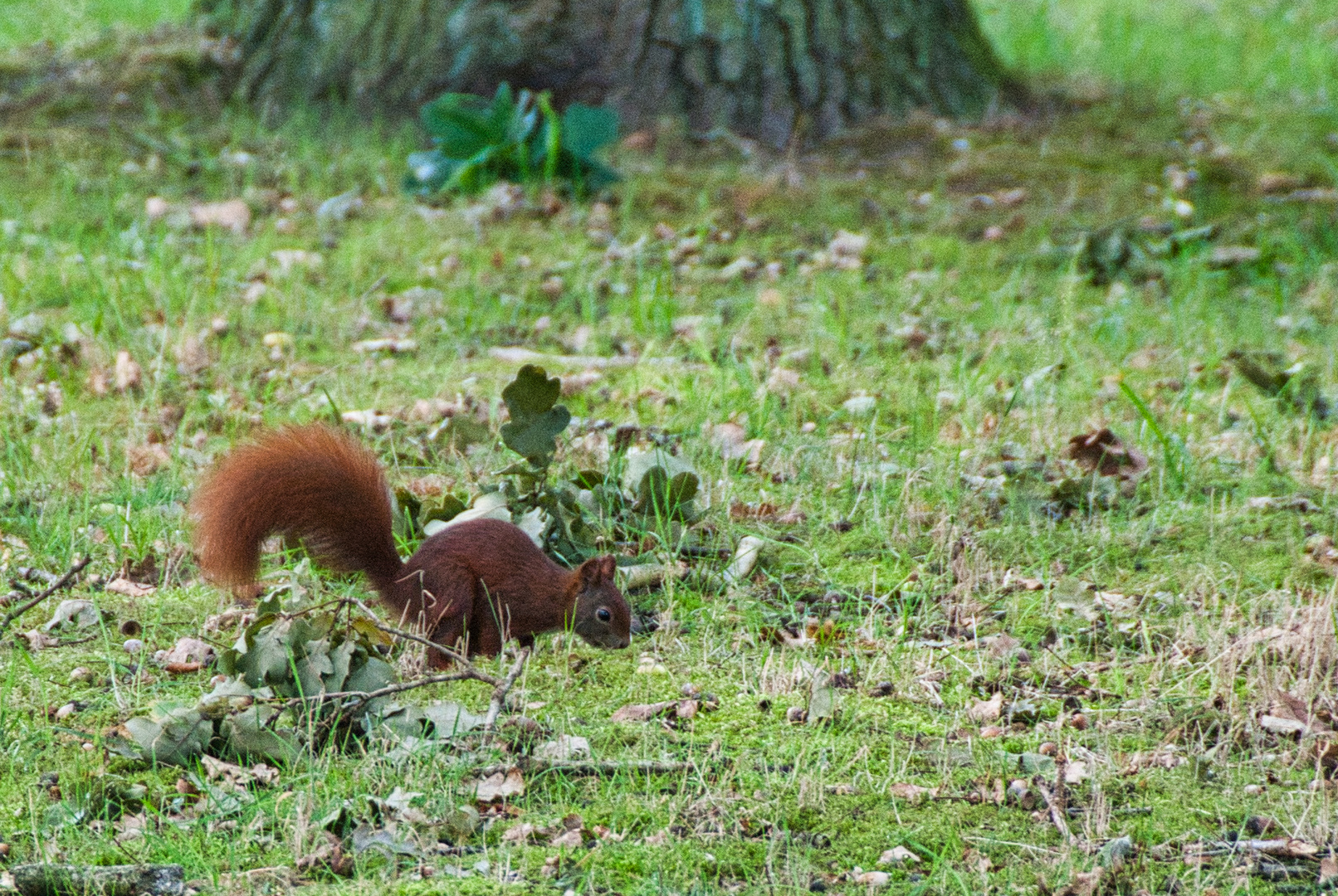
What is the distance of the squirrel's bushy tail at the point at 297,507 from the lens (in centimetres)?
281

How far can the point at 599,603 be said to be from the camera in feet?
9.61

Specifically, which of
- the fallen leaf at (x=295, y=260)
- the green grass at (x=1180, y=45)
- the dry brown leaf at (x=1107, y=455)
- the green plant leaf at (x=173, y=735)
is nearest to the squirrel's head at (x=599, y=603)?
the green plant leaf at (x=173, y=735)

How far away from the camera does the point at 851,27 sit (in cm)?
679

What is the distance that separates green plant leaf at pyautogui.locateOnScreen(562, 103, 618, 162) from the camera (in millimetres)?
6164

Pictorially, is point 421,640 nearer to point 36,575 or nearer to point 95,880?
point 95,880

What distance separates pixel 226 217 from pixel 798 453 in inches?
124

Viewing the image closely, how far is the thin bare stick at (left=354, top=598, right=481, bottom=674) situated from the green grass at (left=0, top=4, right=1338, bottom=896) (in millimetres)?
97

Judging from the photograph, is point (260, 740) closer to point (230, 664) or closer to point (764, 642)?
point (230, 664)

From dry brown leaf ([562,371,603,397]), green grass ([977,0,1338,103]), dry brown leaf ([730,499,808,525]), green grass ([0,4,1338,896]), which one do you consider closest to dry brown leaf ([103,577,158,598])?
green grass ([0,4,1338,896])

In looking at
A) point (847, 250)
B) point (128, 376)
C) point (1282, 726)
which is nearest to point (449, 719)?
point (1282, 726)

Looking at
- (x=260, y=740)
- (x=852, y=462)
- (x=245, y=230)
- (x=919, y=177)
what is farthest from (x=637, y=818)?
(x=919, y=177)

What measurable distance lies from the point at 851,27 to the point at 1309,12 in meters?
4.98

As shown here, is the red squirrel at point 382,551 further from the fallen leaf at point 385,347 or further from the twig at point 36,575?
the fallen leaf at point 385,347

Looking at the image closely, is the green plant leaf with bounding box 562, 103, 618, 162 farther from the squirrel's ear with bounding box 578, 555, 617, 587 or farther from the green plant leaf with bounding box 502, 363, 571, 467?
the squirrel's ear with bounding box 578, 555, 617, 587
